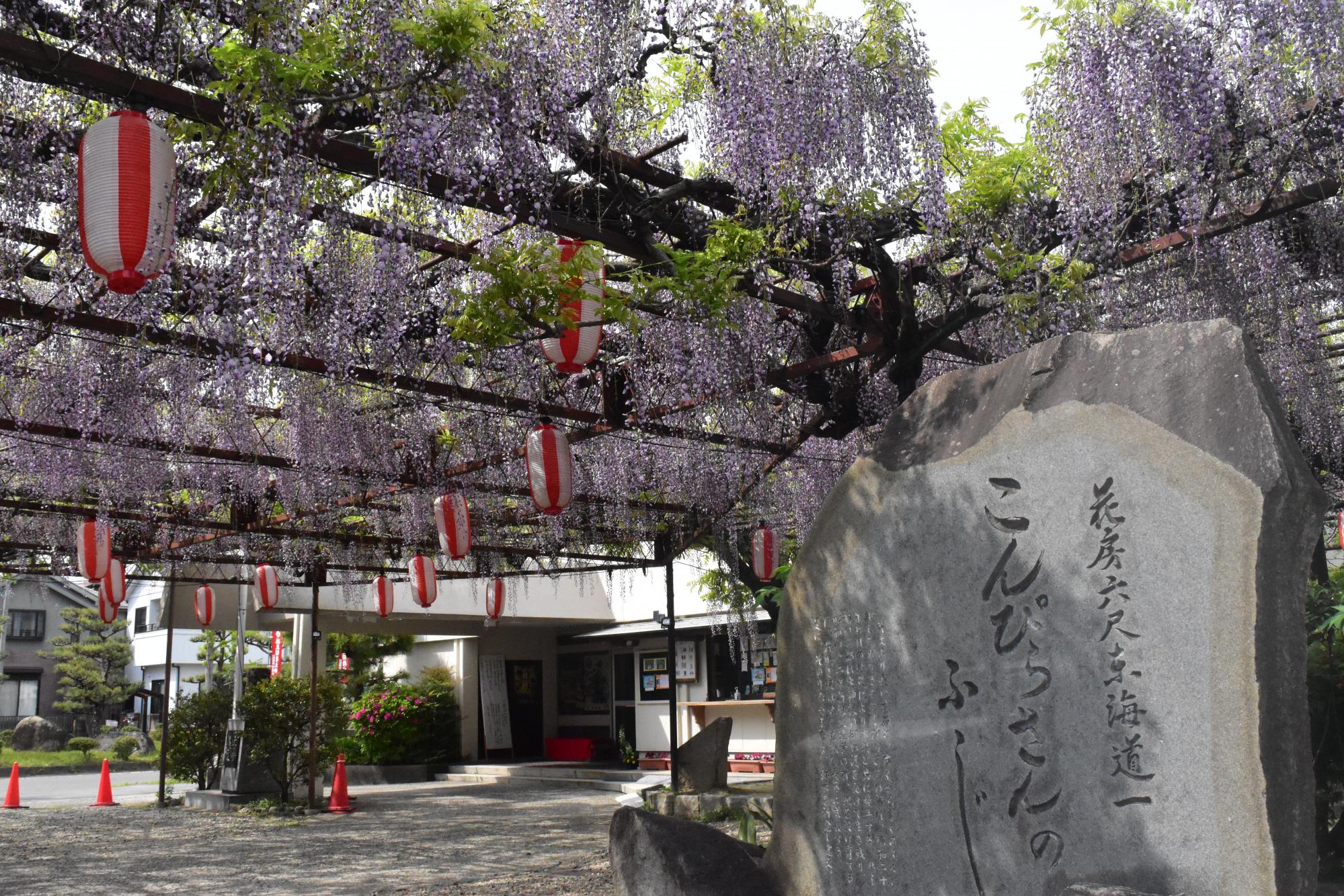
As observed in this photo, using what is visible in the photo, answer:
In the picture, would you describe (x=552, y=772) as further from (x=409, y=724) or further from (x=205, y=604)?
(x=205, y=604)

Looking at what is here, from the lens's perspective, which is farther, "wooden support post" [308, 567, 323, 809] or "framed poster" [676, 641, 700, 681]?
"framed poster" [676, 641, 700, 681]

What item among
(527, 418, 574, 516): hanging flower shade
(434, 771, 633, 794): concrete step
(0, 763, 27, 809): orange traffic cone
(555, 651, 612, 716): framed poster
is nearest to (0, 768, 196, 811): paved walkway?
(0, 763, 27, 809): orange traffic cone

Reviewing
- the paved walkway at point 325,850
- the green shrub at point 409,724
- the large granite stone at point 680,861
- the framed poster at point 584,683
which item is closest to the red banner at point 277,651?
the green shrub at point 409,724

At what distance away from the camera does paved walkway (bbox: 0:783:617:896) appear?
7.23 meters

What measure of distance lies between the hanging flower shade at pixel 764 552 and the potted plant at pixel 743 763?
18.5 ft

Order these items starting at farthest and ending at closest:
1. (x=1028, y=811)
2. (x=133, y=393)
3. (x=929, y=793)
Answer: (x=133, y=393), (x=929, y=793), (x=1028, y=811)

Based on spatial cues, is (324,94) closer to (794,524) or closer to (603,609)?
(794,524)

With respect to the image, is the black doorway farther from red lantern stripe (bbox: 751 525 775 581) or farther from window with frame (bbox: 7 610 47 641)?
window with frame (bbox: 7 610 47 641)

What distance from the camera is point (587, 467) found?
1010cm

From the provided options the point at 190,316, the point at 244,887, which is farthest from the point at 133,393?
the point at 244,887

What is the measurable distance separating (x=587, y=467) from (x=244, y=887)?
14.7ft

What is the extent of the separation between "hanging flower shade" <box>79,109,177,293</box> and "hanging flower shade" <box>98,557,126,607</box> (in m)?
8.62

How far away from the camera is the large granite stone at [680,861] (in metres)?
4.10

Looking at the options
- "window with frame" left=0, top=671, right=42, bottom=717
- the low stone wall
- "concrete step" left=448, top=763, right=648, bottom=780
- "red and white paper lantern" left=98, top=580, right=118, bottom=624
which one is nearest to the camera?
the low stone wall
